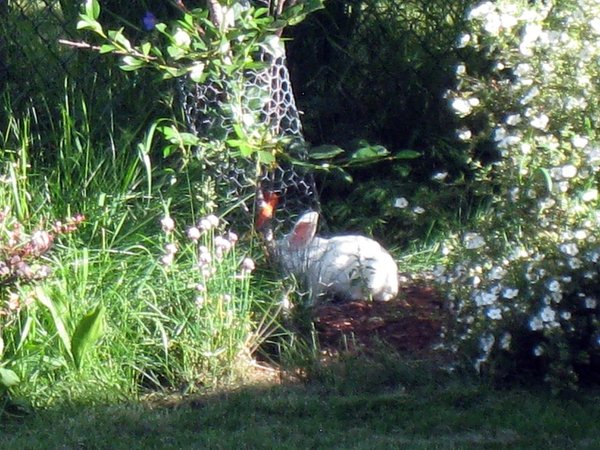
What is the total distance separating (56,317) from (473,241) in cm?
165

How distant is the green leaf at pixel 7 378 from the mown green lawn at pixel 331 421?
14cm

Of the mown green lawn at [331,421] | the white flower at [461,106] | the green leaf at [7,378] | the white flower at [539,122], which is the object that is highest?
the white flower at [461,106]

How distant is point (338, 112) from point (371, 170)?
1.27 feet

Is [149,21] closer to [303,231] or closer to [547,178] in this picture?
[303,231]

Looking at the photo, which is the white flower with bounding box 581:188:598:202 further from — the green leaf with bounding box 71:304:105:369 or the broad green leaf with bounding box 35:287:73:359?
the broad green leaf with bounding box 35:287:73:359

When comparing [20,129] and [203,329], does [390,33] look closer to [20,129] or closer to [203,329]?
[20,129]

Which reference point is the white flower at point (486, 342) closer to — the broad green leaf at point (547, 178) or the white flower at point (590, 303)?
the white flower at point (590, 303)

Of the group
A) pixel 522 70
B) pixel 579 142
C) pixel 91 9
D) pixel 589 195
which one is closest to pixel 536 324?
pixel 589 195

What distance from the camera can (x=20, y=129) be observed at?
606 cm

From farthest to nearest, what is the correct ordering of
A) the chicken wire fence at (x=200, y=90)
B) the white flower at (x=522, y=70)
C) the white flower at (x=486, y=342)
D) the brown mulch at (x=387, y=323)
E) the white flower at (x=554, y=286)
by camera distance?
the chicken wire fence at (x=200, y=90), the brown mulch at (x=387, y=323), the white flower at (x=522, y=70), the white flower at (x=486, y=342), the white flower at (x=554, y=286)

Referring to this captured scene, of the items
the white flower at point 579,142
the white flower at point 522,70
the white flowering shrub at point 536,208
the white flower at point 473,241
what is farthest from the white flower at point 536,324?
the white flower at point 522,70

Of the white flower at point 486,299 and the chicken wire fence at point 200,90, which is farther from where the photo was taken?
the chicken wire fence at point 200,90

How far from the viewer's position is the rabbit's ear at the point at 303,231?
16.9ft

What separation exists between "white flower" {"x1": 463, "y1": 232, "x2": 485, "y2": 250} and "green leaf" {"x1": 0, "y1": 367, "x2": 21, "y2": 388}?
1.81 metres
